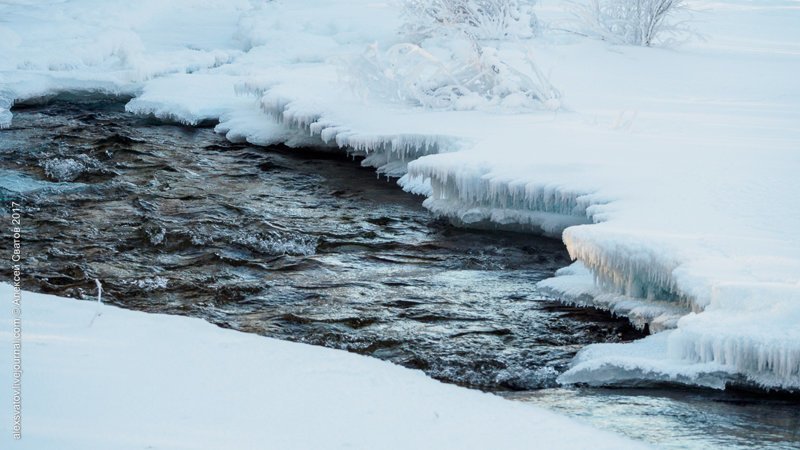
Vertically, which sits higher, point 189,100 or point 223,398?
point 189,100

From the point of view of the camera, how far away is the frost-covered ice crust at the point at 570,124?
499 cm

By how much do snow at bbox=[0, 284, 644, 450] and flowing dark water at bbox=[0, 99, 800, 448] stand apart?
0.83m

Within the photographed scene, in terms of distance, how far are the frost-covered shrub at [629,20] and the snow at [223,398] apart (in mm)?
9748

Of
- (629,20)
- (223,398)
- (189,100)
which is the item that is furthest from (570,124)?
(223,398)

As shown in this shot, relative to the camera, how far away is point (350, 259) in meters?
7.01

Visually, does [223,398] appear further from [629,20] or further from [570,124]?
[629,20]

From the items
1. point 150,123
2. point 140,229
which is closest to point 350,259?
point 140,229

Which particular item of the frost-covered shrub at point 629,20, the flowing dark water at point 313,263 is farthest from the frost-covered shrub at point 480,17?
the flowing dark water at point 313,263

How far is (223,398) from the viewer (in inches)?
142

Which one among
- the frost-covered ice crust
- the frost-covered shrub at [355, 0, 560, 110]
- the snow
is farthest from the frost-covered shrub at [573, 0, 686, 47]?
the snow

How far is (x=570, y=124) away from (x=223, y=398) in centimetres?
580

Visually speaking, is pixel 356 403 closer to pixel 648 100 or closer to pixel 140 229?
pixel 140 229

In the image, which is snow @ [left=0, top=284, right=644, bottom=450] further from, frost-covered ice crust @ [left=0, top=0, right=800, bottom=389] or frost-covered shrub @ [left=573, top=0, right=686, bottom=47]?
frost-covered shrub @ [left=573, top=0, right=686, bottom=47]

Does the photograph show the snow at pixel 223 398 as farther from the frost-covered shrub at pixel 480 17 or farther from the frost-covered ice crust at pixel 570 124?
the frost-covered shrub at pixel 480 17
